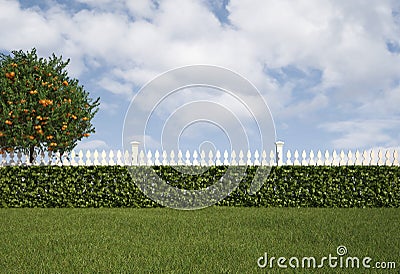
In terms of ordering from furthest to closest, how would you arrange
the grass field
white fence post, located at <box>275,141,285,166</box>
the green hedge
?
white fence post, located at <box>275,141,285,166</box>
the green hedge
the grass field

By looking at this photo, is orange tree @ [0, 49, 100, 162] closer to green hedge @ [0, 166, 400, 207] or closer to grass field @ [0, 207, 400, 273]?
green hedge @ [0, 166, 400, 207]

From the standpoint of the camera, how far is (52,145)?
11.1 meters

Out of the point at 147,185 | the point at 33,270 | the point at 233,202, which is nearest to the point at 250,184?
the point at 233,202

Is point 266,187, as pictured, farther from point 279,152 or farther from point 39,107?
point 39,107

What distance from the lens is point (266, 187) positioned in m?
10.6

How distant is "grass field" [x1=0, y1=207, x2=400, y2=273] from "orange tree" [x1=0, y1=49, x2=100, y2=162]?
111 inches

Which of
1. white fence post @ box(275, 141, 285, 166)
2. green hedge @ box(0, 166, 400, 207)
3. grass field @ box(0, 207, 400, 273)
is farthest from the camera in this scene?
white fence post @ box(275, 141, 285, 166)

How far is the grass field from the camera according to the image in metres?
4.50

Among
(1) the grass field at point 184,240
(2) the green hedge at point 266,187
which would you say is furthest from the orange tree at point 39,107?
(1) the grass field at point 184,240

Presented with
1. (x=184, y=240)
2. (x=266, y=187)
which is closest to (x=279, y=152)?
(x=266, y=187)

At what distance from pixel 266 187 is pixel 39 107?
6012mm

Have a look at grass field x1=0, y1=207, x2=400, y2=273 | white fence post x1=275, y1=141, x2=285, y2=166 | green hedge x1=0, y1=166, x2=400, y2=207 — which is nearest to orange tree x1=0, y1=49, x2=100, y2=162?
green hedge x1=0, y1=166, x2=400, y2=207

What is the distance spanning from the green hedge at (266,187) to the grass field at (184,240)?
1822 millimetres

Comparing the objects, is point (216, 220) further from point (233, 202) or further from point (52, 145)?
point (52, 145)
